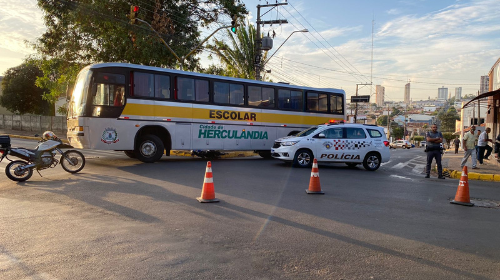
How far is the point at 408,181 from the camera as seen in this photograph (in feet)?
37.2

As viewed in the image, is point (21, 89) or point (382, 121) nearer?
point (21, 89)

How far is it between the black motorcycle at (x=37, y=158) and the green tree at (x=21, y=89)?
43403 mm

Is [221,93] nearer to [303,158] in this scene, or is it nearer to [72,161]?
[303,158]

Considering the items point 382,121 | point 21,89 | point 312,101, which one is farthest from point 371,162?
point 382,121

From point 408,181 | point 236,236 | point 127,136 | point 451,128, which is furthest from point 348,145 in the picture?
point 451,128

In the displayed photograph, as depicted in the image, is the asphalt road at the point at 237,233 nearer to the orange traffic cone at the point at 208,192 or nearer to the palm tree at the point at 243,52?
the orange traffic cone at the point at 208,192

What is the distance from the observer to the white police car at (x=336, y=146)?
44.9 feet

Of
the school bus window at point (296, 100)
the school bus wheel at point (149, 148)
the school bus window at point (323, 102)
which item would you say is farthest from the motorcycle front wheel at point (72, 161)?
the school bus window at point (323, 102)

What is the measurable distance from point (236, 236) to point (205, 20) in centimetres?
2228

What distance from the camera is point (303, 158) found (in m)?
13.7

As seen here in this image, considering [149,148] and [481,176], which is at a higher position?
[149,148]

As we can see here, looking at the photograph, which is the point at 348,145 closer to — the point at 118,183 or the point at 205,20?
the point at 118,183

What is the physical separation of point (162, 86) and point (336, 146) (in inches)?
268

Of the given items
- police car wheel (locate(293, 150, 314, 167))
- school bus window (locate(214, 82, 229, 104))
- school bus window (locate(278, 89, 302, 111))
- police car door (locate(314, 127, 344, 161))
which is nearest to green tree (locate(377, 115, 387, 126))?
school bus window (locate(278, 89, 302, 111))
